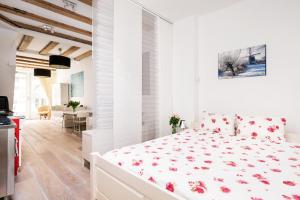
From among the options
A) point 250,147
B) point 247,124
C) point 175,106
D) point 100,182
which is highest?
point 175,106

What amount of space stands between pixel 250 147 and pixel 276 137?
505mm

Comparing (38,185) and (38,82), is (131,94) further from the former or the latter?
(38,82)

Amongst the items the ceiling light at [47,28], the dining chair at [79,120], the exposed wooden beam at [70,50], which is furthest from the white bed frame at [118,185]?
the exposed wooden beam at [70,50]

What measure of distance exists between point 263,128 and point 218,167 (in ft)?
4.15

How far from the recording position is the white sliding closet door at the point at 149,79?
307 centimetres

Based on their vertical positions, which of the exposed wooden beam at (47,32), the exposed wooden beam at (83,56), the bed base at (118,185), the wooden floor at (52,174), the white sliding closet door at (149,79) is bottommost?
the wooden floor at (52,174)

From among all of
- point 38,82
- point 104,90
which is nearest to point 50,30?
point 104,90

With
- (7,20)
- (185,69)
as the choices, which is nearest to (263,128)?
(185,69)

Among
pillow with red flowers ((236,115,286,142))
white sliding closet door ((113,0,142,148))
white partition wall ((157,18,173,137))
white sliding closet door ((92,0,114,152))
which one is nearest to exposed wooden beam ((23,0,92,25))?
white sliding closet door ((92,0,114,152))

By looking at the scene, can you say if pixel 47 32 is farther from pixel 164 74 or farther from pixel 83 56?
pixel 164 74

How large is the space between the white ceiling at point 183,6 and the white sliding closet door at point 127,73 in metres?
0.29

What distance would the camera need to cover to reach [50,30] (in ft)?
12.1

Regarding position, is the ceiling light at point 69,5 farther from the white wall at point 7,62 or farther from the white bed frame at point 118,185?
the white bed frame at point 118,185

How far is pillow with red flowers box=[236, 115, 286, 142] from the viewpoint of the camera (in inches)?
83.6
